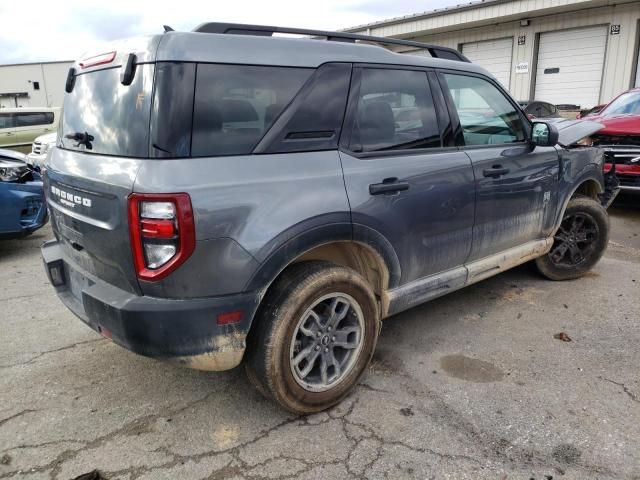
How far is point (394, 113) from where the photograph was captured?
9.89 feet

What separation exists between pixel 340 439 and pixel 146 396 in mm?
1186

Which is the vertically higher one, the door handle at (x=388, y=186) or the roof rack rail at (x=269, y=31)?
the roof rack rail at (x=269, y=31)

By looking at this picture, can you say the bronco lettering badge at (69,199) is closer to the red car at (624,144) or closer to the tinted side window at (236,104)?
the tinted side window at (236,104)

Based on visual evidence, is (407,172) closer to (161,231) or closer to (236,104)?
(236,104)

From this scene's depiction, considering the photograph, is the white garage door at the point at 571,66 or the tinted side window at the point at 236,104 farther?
the white garage door at the point at 571,66

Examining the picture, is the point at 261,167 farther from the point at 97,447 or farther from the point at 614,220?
the point at 614,220

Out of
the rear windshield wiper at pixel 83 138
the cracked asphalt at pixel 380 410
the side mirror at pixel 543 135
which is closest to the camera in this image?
the cracked asphalt at pixel 380 410

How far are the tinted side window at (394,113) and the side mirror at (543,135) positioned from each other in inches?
42.5

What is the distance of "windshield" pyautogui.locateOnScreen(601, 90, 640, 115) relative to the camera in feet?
25.9

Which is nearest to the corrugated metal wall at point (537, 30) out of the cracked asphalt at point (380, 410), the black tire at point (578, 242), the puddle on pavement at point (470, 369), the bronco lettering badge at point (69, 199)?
the black tire at point (578, 242)

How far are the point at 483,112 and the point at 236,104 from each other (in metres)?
2.12

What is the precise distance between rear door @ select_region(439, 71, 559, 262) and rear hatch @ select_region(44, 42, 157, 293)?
2.02m

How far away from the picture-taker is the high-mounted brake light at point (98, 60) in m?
2.51

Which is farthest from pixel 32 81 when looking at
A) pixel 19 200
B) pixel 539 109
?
pixel 19 200
